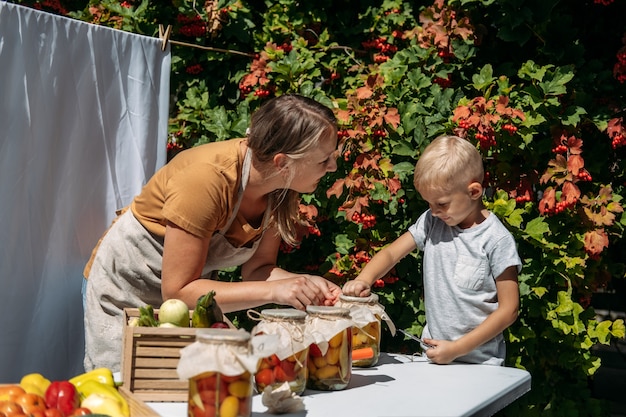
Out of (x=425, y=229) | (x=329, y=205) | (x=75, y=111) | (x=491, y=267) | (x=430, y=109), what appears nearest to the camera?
(x=491, y=267)

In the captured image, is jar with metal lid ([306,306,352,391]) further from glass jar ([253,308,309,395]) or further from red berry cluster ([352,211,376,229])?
red berry cluster ([352,211,376,229])

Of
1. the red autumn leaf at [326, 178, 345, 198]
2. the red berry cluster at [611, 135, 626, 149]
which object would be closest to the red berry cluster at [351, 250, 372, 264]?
the red autumn leaf at [326, 178, 345, 198]

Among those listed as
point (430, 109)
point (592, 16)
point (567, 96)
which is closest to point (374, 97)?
point (430, 109)

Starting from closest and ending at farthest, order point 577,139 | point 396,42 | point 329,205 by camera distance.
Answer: point 577,139 < point 329,205 < point 396,42

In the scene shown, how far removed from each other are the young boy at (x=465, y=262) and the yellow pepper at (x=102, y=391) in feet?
2.84

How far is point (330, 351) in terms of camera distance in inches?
73.8

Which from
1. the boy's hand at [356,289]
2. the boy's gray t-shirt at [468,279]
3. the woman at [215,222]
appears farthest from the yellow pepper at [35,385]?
the boy's gray t-shirt at [468,279]

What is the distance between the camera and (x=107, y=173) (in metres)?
3.04

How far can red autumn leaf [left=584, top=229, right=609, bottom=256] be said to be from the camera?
3.04m

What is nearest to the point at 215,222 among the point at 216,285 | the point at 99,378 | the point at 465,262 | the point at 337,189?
the point at 216,285

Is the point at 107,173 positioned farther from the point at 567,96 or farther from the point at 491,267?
the point at 567,96

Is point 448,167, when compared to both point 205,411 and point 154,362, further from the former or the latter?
point 205,411

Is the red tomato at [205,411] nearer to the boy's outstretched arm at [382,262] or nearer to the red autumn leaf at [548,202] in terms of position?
the boy's outstretched arm at [382,262]

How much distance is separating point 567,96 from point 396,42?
0.93 m
